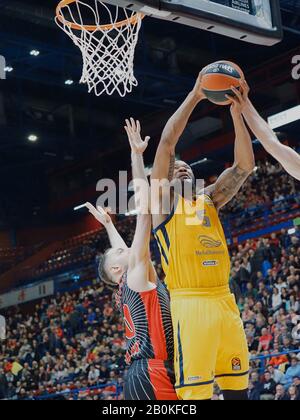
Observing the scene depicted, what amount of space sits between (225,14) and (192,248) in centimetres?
216

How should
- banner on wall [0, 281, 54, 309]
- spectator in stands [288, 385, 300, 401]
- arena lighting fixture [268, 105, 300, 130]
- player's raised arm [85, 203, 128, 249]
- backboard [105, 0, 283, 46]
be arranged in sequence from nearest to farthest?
player's raised arm [85, 203, 128, 249] < backboard [105, 0, 283, 46] < spectator in stands [288, 385, 300, 401] < arena lighting fixture [268, 105, 300, 130] < banner on wall [0, 281, 54, 309]

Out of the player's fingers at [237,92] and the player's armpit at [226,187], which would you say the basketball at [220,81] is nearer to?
the player's fingers at [237,92]

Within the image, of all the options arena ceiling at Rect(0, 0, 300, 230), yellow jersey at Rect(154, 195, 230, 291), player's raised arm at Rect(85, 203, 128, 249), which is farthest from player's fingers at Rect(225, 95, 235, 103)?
arena ceiling at Rect(0, 0, 300, 230)

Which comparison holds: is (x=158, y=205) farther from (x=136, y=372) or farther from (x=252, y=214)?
(x=252, y=214)

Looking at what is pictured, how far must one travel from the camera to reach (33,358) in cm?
1773

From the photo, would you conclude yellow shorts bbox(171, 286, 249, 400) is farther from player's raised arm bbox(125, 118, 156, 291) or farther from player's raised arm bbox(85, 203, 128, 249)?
player's raised arm bbox(85, 203, 128, 249)

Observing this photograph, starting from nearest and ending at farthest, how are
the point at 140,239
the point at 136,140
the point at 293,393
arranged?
1. the point at 140,239
2. the point at 136,140
3. the point at 293,393

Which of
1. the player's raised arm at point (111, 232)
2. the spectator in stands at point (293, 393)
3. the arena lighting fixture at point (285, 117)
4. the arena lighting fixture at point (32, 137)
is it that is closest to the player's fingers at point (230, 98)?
the player's raised arm at point (111, 232)

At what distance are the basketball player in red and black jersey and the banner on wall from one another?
17533mm

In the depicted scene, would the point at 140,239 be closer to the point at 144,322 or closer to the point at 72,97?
the point at 144,322

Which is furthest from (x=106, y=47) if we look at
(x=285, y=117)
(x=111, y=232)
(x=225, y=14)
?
(x=285, y=117)

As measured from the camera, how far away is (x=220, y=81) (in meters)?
4.23

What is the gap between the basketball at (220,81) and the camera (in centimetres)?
422

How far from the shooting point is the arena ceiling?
15.1 meters
